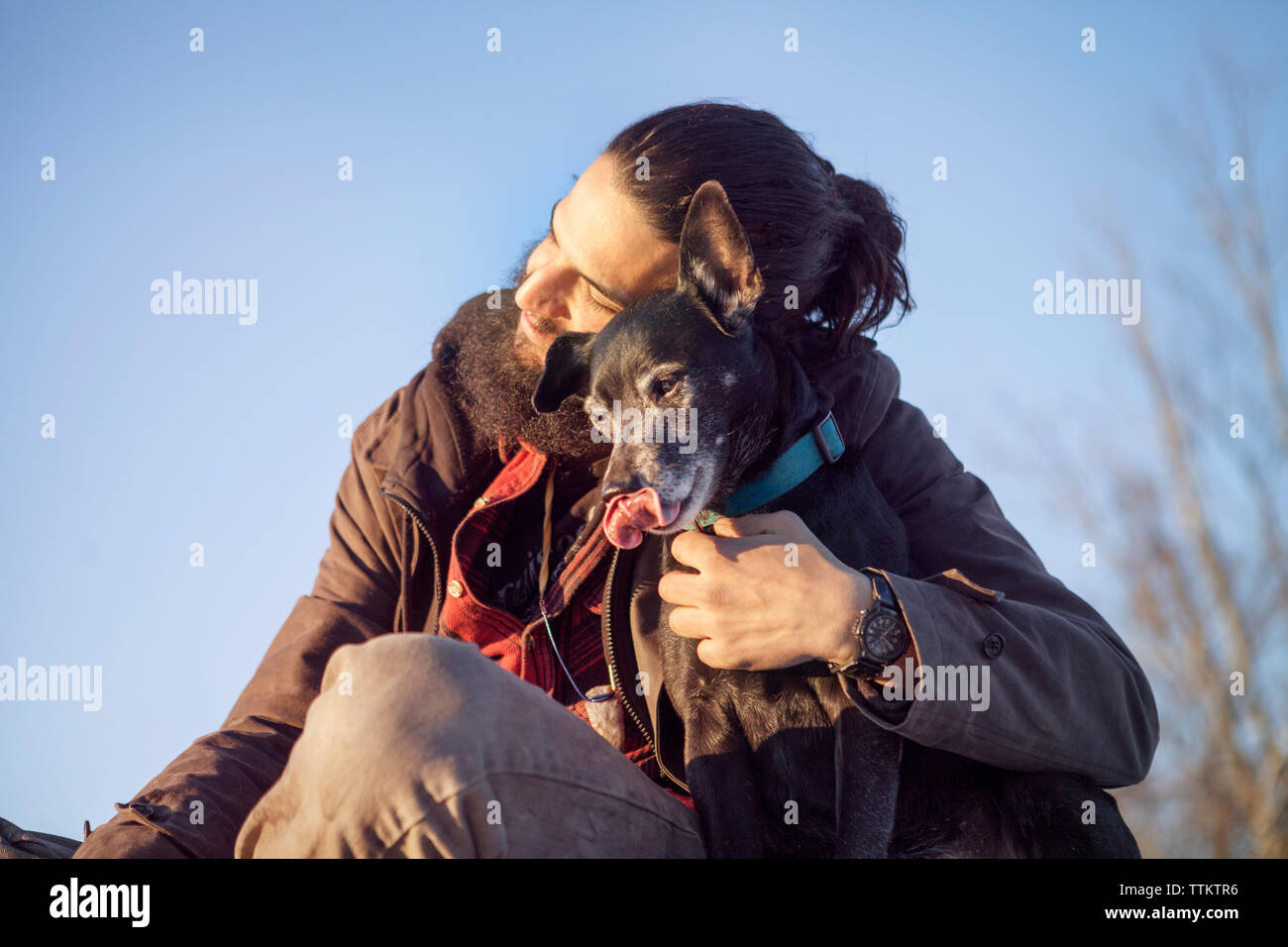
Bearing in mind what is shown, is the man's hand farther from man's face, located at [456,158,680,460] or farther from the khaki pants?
man's face, located at [456,158,680,460]

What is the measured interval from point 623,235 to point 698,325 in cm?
32

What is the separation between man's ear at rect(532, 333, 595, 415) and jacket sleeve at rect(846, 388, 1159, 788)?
0.89m

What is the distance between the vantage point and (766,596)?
1843 millimetres

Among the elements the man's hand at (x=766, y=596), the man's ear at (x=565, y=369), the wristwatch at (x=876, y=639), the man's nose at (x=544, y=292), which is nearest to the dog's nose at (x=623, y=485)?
the man's hand at (x=766, y=596)

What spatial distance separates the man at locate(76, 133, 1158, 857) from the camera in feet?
4.89

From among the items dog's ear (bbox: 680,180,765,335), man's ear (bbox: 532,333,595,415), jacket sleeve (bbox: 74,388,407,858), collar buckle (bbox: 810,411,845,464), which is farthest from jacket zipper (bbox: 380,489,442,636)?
collar buckle (bbox: 810,411,845,464)

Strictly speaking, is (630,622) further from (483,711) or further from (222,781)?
(222,781)

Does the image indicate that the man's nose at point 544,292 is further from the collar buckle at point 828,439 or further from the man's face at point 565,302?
the collar buckle at point 828,439

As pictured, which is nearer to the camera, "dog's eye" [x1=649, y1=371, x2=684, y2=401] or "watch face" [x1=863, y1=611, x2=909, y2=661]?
"watch face" [x1=863, y1=611, x2=909, y2=661]

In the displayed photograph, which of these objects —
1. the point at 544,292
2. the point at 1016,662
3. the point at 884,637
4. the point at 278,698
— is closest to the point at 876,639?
the point at 884,637

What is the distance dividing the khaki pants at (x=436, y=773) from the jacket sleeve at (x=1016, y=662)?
544 millimetres

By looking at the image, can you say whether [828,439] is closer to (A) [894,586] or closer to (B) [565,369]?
(A) [894,586]

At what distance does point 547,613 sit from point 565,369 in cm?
58

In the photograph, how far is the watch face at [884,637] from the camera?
69.7 inches
